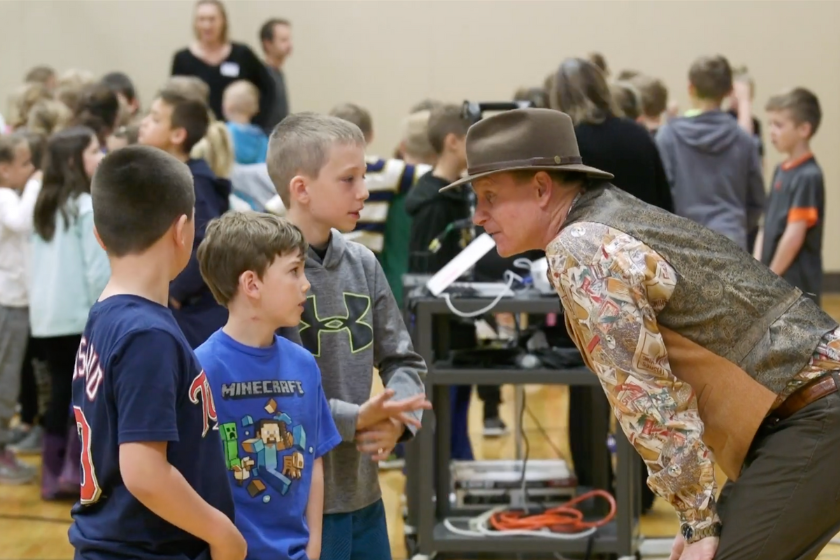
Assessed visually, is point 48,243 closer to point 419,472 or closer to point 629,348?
point 419,472

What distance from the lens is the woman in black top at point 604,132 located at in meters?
4.35

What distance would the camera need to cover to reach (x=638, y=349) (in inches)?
81.3

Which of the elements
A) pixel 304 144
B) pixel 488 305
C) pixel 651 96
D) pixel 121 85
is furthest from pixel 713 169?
pixel 121 85

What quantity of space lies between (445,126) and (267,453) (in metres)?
2.96

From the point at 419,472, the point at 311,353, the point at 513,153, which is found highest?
the point at 513,153

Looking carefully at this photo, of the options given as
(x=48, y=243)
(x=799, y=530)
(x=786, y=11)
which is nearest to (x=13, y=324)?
(x=48, y=243)

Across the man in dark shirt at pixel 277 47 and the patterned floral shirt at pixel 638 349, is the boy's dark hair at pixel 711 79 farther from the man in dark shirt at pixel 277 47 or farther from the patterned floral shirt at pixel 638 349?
the man in dark shirt at pixel 277 47

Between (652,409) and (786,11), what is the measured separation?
29.6 feet

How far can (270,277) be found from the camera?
7.47ft

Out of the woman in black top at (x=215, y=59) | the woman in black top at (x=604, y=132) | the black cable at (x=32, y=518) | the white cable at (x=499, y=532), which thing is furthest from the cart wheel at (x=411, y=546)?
the woman in black top at (x=215, y=59)

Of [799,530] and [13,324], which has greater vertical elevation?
[799,530]

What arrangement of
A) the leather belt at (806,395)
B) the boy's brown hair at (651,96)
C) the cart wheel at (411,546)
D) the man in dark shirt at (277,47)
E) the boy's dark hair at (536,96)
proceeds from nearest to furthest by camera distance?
the leather belt at (806,395) → the cart wheel at (411,546) → the boy's dark hair at (536,96) → the boy's brown hair at (651,96) → the man in dark shirt at (277,47)

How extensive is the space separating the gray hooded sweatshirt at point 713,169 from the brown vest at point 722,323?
3.55 meters

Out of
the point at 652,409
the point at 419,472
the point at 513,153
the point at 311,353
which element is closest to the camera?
the point at 652,409
